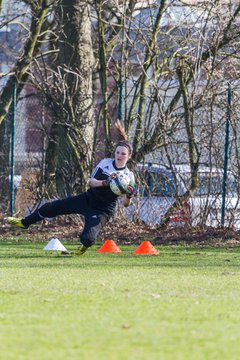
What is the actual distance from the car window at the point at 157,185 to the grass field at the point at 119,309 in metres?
4.53

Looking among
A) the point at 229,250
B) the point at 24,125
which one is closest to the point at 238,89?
the point at 229,250

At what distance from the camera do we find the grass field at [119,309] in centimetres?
602

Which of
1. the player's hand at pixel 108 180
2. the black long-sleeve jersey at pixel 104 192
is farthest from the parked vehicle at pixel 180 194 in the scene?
the player's hand at pixel 108 180

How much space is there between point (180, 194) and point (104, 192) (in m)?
4.03

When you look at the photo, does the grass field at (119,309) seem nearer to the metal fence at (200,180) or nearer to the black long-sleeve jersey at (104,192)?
the black long-sleeve jersey at (104,192)

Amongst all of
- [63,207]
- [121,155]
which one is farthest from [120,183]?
[63,207]

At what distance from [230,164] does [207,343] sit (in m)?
11.0

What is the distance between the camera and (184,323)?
23.1ft

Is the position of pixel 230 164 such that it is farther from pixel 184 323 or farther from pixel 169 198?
pixel 184 323

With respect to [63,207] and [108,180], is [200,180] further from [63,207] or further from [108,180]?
[108,180]

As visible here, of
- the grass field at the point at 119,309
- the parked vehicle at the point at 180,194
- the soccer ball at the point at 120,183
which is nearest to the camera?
the grass field at the point at 119,309

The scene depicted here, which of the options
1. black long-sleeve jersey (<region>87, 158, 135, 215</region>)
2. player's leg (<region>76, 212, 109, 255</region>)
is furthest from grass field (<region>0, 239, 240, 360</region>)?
black long-sleeve jersey (<region>87, 158, 135, 215</region>)

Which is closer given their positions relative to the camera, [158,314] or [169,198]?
[158,314]

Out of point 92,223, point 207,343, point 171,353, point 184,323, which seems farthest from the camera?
point 92,223
